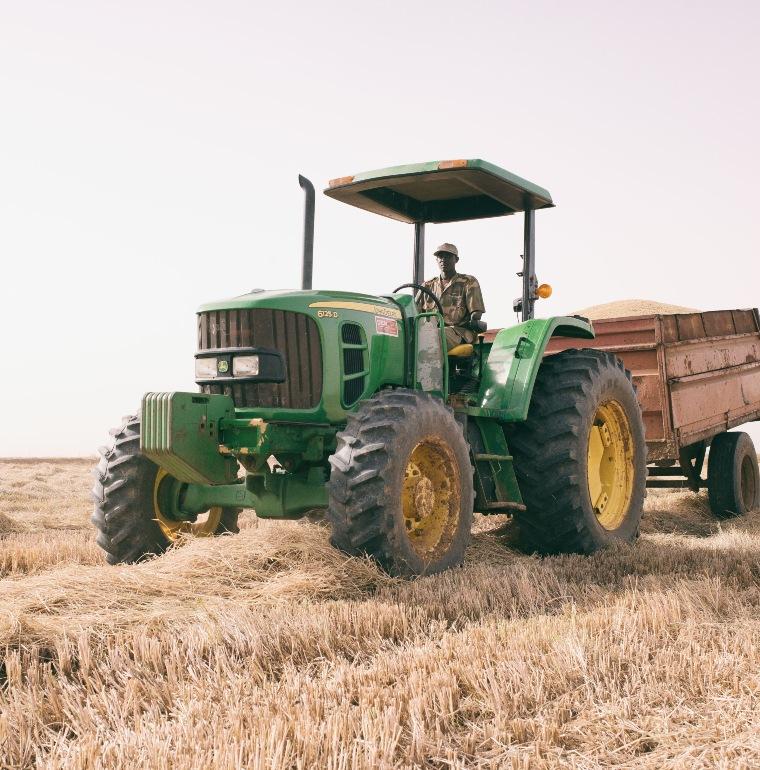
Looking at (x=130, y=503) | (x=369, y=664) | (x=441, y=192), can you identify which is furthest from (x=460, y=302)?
(x=369, y=664)

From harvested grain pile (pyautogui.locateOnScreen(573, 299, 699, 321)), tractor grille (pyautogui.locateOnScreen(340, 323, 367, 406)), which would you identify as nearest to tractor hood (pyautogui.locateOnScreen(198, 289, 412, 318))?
tractor grille (pyautogui.locateOnScreen(340, 323, 367, 406))

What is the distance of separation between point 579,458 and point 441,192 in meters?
2.37

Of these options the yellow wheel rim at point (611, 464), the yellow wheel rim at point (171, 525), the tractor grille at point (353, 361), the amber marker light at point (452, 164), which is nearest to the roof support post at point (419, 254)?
the amber marker light at point (452, 164)

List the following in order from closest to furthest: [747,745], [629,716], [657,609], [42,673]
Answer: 1. [747,745]
2. [629,716]
3. [42,673]
4. [657,609]

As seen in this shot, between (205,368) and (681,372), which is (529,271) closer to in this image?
(681,372)

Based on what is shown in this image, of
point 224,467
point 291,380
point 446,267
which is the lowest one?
point 224,467

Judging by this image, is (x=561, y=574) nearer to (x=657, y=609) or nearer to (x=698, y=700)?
(x=657, y=609)

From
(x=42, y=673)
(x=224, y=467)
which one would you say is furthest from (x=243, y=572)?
(x=42, y=673)

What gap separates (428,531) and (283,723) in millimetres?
2948

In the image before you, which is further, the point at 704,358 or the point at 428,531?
the point at 704,358

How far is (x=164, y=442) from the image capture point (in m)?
5.37

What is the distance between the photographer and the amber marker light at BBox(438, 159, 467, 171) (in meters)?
6.32

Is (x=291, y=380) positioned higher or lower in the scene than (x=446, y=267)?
lower

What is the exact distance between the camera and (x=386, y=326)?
6.18 meters
